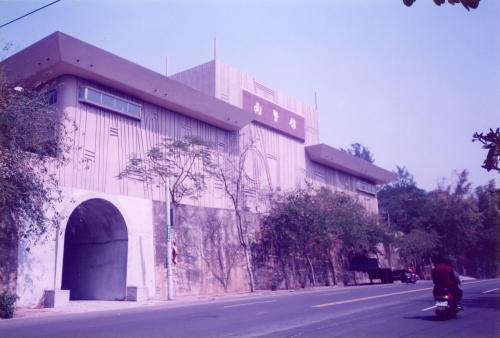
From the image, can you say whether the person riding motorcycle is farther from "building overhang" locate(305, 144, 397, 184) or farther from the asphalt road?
"building overhang" locate(305, 144, 397, 184)

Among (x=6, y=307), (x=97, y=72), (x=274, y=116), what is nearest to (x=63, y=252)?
(x=6, y=307)

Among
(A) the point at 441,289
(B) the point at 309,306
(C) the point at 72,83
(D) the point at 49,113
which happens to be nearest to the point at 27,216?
(D) the point at 49,113

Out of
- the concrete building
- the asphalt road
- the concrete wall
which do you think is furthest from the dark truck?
the asphalt road

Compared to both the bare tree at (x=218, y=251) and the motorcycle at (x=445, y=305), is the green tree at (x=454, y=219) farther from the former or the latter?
the motorcycle at (x=445, y=305)

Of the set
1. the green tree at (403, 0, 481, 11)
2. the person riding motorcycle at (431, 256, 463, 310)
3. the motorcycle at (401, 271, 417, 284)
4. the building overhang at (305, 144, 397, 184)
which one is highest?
the building overhang at (305, 144, 397, 184)

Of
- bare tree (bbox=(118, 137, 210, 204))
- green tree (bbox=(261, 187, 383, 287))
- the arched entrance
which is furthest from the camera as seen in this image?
green tree (bbox=(261, 187, 383, 287))

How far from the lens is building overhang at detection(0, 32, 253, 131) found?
65.0ft

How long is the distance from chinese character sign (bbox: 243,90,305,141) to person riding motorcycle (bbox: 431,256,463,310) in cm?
2314

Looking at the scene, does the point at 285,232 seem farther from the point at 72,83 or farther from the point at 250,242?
the point at 72,83

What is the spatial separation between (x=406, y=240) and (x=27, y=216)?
37140 millimetres

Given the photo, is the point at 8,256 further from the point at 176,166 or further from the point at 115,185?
the point at 176,166

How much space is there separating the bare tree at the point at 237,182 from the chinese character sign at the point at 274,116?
3000 mm

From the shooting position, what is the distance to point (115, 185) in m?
21.8

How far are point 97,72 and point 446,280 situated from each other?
18218 millimetres
